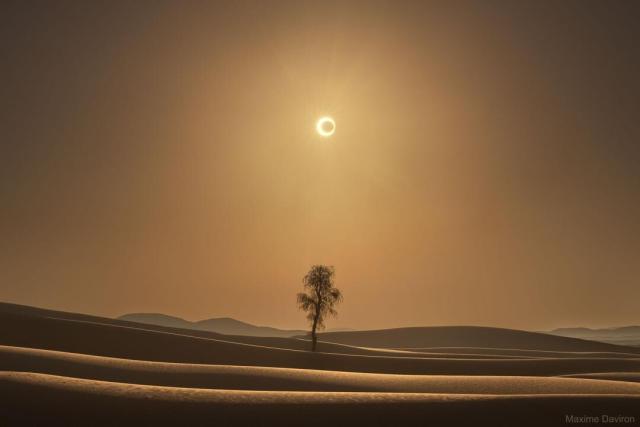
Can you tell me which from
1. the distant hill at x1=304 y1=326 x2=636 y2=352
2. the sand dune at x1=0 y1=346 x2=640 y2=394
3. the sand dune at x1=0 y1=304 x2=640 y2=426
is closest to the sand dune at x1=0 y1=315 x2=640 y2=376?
the sand dune at x1=0 y1=304 x2=640 y2=426

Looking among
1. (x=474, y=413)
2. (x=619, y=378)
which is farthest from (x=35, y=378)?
(x=619, y=378)

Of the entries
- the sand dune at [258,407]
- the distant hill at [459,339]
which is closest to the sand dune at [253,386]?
the sand dune at [258,407]

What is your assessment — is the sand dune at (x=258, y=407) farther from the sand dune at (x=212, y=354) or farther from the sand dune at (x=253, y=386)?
the sand dune at (x=212, y=354)

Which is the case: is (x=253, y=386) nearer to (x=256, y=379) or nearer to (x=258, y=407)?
(x=256, y=379)

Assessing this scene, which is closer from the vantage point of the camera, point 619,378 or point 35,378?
point 35,378

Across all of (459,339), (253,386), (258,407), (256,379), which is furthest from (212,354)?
(459,339)

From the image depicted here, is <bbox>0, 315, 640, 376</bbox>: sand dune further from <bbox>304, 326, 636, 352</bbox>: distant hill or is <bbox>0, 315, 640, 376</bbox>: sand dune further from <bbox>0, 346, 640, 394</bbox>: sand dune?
<bbox>304, 326, 636, 352</bbox>: distant hill

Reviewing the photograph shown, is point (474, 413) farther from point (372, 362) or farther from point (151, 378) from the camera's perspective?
point (372, 362)
